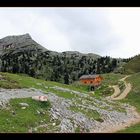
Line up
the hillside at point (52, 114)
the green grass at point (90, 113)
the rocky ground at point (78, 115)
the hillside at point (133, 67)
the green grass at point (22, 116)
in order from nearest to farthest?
the green grass at point (22, 116) → the hillside at point (52, 114) → the rocky ground at point (78, 115) → the green grass at point (90, 113) → the hillside at point (133, 67)

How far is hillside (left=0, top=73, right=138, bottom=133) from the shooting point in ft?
89.0

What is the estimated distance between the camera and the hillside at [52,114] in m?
27.1

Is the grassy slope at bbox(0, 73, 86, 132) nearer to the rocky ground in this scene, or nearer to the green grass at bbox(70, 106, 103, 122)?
the rocky ground

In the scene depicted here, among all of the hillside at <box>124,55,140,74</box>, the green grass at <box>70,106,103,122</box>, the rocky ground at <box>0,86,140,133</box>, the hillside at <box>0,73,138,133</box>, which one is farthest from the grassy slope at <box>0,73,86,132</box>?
the hillside at <box>124,55,140,74</box>

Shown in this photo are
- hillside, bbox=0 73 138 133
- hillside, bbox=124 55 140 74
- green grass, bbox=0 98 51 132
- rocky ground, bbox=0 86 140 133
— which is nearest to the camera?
green grass, bbox=0 98 51 132

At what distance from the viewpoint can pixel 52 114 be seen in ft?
104

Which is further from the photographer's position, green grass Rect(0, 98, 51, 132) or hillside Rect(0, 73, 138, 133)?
hillside Rect(0, 73, 138, 133)

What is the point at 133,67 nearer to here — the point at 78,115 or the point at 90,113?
the point at 90,113

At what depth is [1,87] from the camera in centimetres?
3891

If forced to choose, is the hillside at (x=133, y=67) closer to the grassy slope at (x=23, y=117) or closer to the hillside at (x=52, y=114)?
the hillside at (x=52, y=114)

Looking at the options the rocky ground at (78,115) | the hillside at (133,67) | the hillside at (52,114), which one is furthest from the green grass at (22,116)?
the hillside at (133,67)

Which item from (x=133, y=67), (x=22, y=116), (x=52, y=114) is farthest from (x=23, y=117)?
(x=133, y=67)
